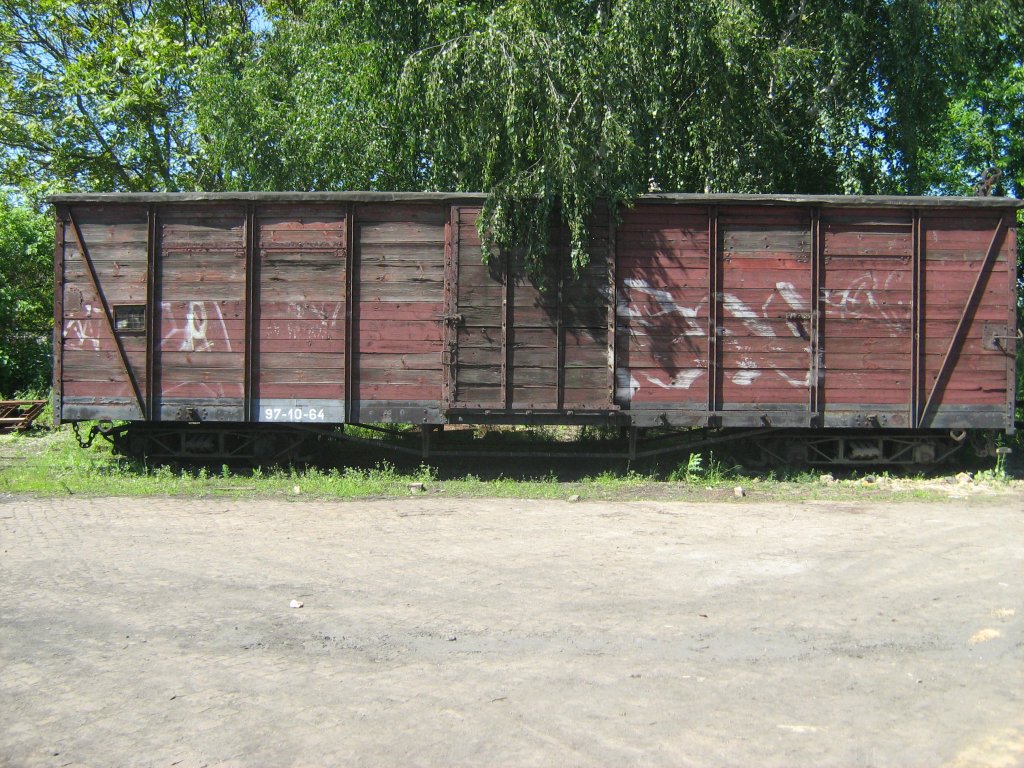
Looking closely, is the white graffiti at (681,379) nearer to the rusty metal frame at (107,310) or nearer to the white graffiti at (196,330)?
the white graffiti at (196,330)

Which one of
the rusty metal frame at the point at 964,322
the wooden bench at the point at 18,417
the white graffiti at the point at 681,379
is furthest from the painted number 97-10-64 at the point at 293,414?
the rusty metal frame at the point at 964,322

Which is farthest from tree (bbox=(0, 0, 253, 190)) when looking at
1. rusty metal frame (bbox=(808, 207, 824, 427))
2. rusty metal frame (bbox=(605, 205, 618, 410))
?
rusty metal frame (bbox=(808, 207, 824, 427))

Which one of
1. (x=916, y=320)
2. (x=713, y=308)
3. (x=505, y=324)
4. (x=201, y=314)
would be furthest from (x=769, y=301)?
(x=201, y=314)

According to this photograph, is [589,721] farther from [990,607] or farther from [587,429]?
[587,429]

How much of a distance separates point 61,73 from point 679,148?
1639cm

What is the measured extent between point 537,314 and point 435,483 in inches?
95.0

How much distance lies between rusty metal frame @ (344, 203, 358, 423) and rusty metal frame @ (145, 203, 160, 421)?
7.84 ft

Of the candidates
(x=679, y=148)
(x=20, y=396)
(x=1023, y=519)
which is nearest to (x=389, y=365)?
(x=679, y=148)

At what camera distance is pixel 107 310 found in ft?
34.0

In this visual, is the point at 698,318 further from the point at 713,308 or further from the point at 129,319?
the point at 129,319

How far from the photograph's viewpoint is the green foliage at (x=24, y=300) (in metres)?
17.7

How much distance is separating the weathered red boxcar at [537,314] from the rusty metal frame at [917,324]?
0.02 metres

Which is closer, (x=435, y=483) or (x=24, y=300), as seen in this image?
(x=435, y=483)

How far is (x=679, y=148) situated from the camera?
13.1 m
